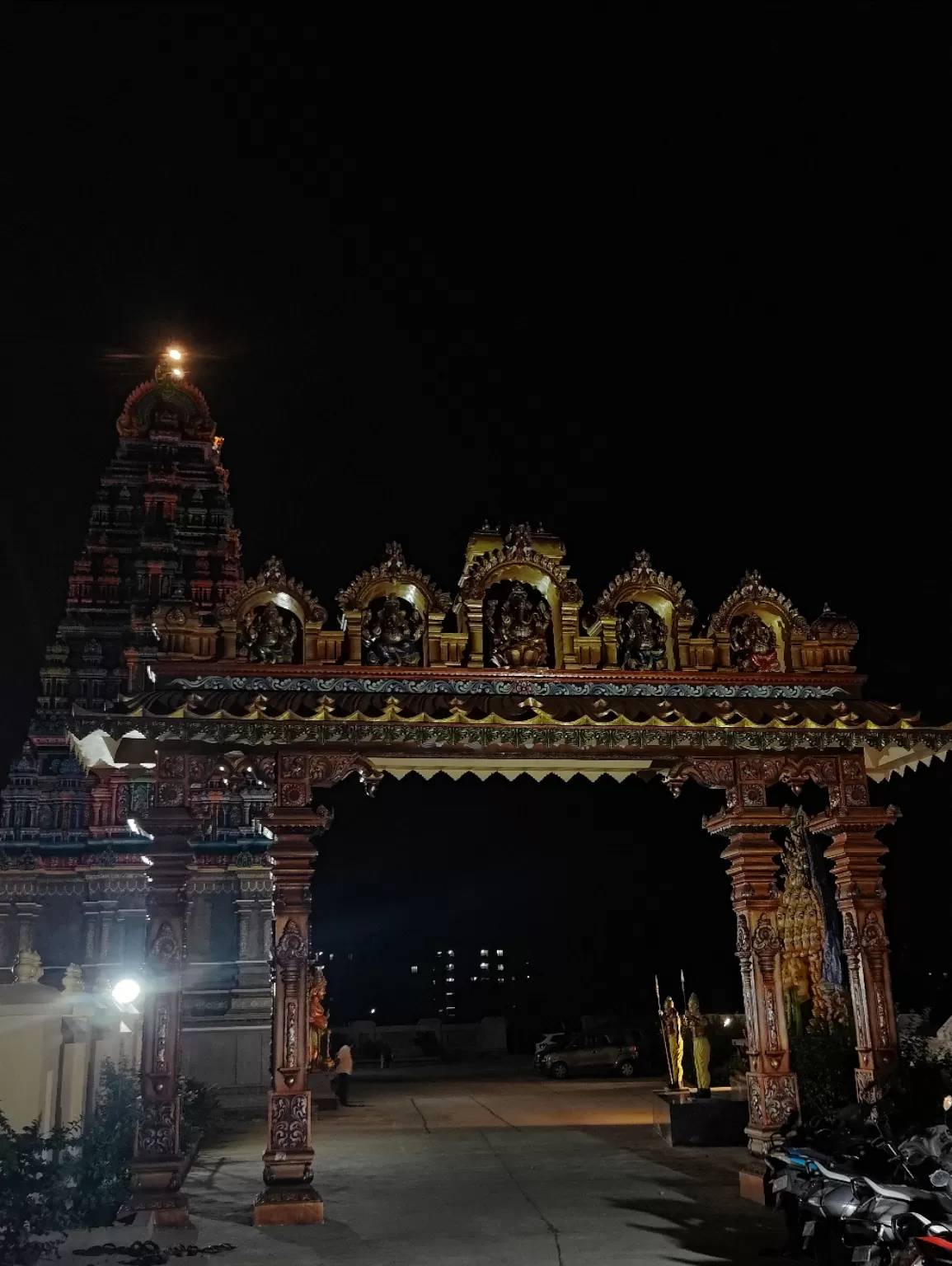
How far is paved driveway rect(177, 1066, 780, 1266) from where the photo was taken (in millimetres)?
7895

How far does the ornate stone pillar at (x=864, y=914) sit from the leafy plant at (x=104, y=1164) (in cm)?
623

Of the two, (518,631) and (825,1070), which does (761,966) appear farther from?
(518,631)

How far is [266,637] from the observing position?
979cm

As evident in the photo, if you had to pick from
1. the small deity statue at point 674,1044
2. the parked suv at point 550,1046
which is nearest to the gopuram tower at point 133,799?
the small deity statue at point 674,1044

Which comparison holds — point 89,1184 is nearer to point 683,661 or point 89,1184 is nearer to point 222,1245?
point 222,1245

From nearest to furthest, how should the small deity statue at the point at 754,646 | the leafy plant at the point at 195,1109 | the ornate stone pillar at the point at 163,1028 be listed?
the ornate stone pillar at the point at 163,1028
the small deity statue at the point at 754,646
the leafy plant at the point at 195,1109

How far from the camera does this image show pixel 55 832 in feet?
77.7

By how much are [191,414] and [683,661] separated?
812 inches

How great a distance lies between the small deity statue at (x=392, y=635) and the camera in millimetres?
9938

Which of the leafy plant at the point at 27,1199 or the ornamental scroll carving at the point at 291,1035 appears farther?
the ornamental scroll carving at the point at 291,1035

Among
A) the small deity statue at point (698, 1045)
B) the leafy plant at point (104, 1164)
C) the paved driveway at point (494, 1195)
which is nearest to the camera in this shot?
the paved driveway at point (494, 1195)

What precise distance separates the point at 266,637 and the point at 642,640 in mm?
3438

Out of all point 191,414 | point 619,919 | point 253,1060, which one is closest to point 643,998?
point 619,919

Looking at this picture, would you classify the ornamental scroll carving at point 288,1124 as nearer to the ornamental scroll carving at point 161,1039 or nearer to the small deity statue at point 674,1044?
the ornamental scroll carving at point 161,1039
